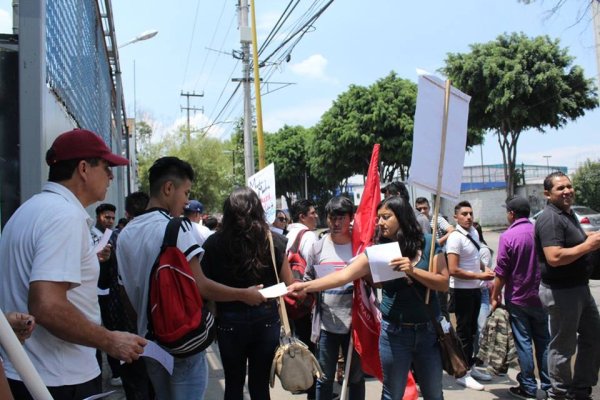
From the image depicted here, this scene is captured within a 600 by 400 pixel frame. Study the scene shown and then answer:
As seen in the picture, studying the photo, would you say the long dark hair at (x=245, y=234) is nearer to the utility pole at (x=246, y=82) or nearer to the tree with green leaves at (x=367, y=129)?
the utility pole at (x=246, y=82)

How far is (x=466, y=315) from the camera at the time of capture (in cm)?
574

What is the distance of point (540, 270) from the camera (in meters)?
4.82

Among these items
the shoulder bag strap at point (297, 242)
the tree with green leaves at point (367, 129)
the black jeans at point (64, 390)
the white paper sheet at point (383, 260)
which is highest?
the tree with green leaves at point (367, 129)

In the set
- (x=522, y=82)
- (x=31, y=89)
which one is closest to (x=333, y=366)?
(x=31, y=89)

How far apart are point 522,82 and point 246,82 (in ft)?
41.9

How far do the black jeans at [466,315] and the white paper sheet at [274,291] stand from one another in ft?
9.48

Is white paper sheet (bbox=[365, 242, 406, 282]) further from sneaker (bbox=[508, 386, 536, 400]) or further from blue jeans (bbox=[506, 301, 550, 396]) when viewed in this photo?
sneaker (bbox=[508, 386, 536, 400])

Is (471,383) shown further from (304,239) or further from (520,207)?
(304,239)

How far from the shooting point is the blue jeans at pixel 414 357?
3.54m

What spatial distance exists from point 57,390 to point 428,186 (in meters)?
2.64

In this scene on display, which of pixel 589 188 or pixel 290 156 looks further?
pixel 290 156

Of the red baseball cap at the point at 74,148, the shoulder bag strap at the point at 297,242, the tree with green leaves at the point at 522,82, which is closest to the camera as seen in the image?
the red baseball cap at the point at 74,148

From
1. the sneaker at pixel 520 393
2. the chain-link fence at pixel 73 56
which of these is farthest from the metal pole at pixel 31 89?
the sneaker at pixel 520 393

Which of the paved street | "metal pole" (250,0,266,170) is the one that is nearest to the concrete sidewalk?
the paved street
